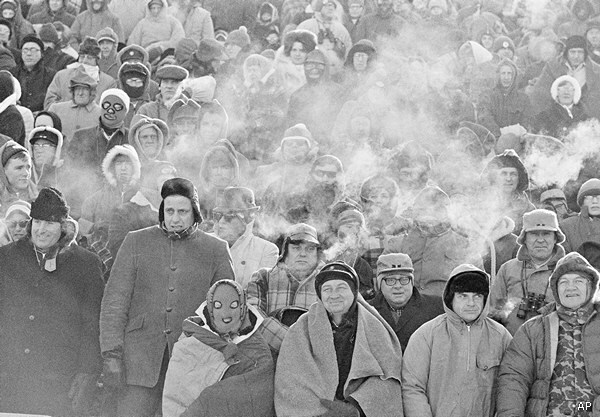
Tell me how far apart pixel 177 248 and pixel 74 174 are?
3008mm

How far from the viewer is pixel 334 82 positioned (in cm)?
1297

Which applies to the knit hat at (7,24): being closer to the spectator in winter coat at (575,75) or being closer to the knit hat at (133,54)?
the knit hat at (133,54)

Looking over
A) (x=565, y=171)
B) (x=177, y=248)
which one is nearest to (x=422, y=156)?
(x=565, y=171)

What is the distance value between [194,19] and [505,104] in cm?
415

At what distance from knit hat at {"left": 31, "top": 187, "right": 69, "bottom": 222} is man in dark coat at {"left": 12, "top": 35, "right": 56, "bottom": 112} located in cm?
532

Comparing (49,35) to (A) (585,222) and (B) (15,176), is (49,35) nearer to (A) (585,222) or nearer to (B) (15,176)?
(B) (15,176)

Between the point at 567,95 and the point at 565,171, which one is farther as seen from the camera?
the point at 567,95

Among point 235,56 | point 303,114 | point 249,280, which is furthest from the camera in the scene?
point 235,56

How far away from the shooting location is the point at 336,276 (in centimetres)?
738

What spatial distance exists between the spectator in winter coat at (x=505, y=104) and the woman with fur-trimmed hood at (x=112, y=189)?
4085 millimetres

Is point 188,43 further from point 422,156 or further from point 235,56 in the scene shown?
point 422,156

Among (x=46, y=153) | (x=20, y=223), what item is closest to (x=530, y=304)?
(x=20, y=223)

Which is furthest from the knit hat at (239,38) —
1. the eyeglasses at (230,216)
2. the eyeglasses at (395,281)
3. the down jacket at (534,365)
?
the down jacket at (534,365)

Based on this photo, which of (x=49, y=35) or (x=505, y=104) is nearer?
(x=505, y=104)
